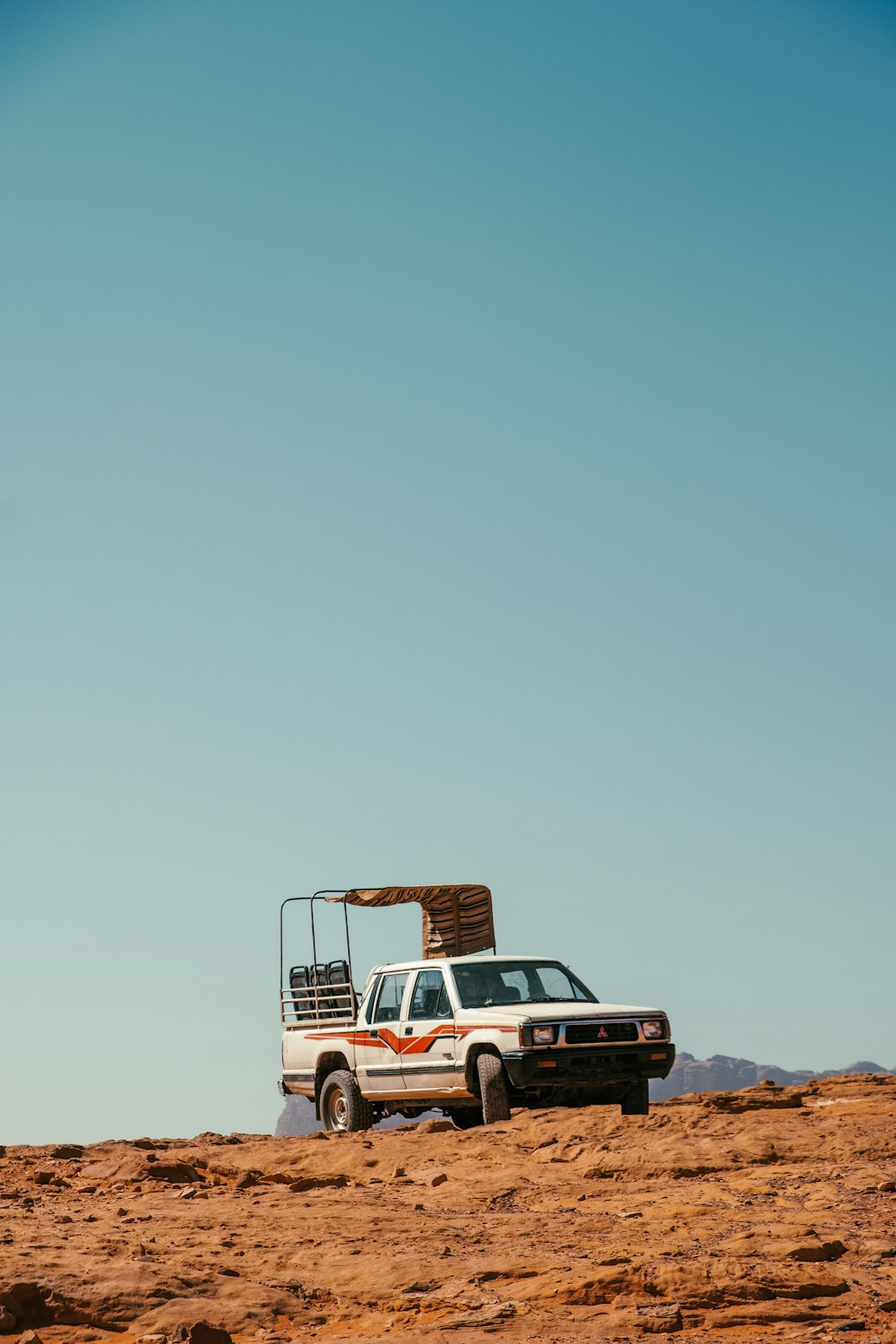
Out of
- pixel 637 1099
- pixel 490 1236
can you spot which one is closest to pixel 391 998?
pixel 637 1099

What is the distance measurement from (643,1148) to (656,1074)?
2.76 m

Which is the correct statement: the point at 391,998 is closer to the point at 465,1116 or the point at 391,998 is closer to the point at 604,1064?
the point at 465,1116

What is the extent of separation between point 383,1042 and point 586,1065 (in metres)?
2.55

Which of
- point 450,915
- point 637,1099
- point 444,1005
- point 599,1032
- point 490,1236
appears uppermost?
point 450,915

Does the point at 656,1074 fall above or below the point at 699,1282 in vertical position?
above

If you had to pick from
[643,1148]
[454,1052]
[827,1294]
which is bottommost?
[827,1294]

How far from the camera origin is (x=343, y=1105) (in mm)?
16656

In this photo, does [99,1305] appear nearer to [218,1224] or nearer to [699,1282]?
[218,1224]

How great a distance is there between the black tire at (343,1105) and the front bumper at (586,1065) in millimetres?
2478

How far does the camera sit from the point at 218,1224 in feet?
32.1

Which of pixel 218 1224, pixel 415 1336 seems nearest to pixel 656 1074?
pixel 218 1224

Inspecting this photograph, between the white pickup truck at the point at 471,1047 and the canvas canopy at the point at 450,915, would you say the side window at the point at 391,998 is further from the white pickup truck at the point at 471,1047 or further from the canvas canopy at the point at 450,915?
the canvas canopy at the point at 450,915

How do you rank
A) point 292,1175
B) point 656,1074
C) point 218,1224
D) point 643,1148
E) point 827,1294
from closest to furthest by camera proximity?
point 827,1294 < point 218,1224 < point 643,1148 < point 292,1175 < point 656,1074

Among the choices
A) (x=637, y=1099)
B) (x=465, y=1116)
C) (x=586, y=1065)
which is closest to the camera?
(x=586, y=1065)
